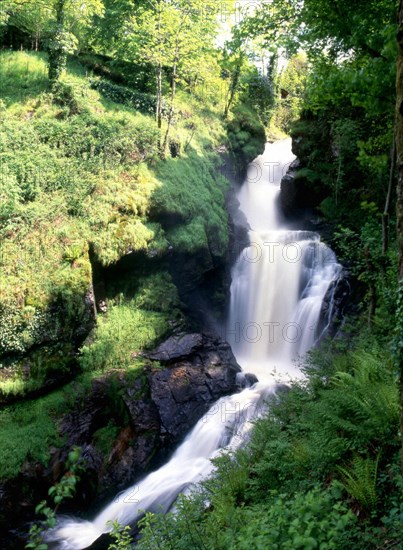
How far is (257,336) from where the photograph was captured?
51.0 ft

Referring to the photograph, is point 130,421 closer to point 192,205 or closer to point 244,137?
point 192,205

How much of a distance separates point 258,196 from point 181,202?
9.42 m

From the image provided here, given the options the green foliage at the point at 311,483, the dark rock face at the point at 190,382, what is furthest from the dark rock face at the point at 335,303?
the green foliage at the point at 311,483

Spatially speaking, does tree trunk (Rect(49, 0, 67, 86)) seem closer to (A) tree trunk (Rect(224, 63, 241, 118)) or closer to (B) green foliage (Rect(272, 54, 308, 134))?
(A) tree trunk (Rect(224, 63, 241, 118))

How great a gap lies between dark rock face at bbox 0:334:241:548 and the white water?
0.40 meters

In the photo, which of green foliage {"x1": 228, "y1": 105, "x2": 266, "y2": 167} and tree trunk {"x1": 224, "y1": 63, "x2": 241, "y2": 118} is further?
tree trunk {"x1": 224, "y1": 63, "x2": 241, "y2": 118}

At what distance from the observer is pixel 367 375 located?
5.48m

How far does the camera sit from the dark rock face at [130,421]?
→ 29.7 ft

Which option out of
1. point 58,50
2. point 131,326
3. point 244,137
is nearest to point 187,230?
point 131,326

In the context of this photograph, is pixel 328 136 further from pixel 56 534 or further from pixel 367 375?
pixel 56 534

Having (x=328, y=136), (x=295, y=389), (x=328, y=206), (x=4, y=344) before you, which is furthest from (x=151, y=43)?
(x=295, y=389)

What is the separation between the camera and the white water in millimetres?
9016

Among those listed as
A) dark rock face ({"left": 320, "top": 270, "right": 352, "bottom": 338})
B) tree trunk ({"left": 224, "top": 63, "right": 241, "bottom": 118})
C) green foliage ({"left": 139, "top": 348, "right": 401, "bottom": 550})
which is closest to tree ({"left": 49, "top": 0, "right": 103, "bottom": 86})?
tree trunk ({"left": 224, "top": 63, "right": 241, "bottom": 118})

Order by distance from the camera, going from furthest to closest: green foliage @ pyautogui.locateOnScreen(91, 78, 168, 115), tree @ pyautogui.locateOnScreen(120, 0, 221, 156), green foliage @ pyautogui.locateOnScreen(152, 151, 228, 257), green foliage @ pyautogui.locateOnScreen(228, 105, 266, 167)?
1. green foliage @ pyautogui.locateOnScreen(228, 105, 266, 167)
2. green foliage @ pyautogui.locateOnScreen(91, 78, 168, 115)
3. tree @ pyautogui.locateOnScreen(120, 0, 221, 156)
4. green foliage @ pyautogui.locateOnScreen(152, 151, 228, 257)
